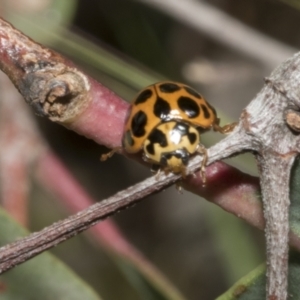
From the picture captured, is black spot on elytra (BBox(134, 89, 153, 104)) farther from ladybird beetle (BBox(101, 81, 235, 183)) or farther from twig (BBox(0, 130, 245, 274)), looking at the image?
twig (BBox(0, 130, 245, 274))

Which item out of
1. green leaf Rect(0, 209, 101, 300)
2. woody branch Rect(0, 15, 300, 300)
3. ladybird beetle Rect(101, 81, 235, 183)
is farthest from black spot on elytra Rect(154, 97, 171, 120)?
green leaf Rect(0, 209, 101, 300)

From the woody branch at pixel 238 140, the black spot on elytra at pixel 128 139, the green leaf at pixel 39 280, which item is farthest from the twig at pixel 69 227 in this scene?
the green leaf at pixel 39 280

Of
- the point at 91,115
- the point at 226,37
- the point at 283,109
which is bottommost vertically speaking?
the point at 226,37

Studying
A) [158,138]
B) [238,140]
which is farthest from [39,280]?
[238,140]

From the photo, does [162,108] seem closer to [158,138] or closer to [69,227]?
[158,138]

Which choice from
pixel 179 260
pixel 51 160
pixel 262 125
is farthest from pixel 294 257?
pixel 179 260

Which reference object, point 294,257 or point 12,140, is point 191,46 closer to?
Result: point 12,140
